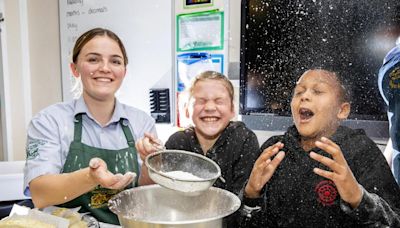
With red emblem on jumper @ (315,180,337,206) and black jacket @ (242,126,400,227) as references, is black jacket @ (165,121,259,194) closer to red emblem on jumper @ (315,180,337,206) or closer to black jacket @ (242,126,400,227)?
black jacket @ (242,126,400,227)

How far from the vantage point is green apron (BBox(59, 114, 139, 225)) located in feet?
2.93

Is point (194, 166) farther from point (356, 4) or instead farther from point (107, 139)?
point (356, 4)

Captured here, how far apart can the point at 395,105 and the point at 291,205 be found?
285 millimetres

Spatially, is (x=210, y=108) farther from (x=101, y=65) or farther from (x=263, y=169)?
(x=101, y=65)

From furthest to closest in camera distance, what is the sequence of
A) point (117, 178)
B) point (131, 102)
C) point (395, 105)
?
point (131, 102) < point (117, 178) < point (395, 105)

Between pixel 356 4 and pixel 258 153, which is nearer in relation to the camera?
pixel 356 4

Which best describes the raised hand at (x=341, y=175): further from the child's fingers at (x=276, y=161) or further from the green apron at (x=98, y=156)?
the green apron at (x=98, y=156)

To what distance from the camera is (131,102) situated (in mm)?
927

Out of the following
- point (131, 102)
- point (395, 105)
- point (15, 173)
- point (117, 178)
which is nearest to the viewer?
point (395, 105)

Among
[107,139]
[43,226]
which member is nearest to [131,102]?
[107,139]

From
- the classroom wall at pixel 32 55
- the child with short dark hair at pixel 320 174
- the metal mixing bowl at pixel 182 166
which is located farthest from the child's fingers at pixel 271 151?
the classroom wall at pixel 32 55

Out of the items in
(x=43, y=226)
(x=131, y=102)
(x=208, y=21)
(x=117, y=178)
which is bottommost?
(x=43, y=226)

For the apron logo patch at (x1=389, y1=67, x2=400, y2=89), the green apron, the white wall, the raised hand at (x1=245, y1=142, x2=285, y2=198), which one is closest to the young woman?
the green apron

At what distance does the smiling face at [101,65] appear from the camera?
2.84ft
